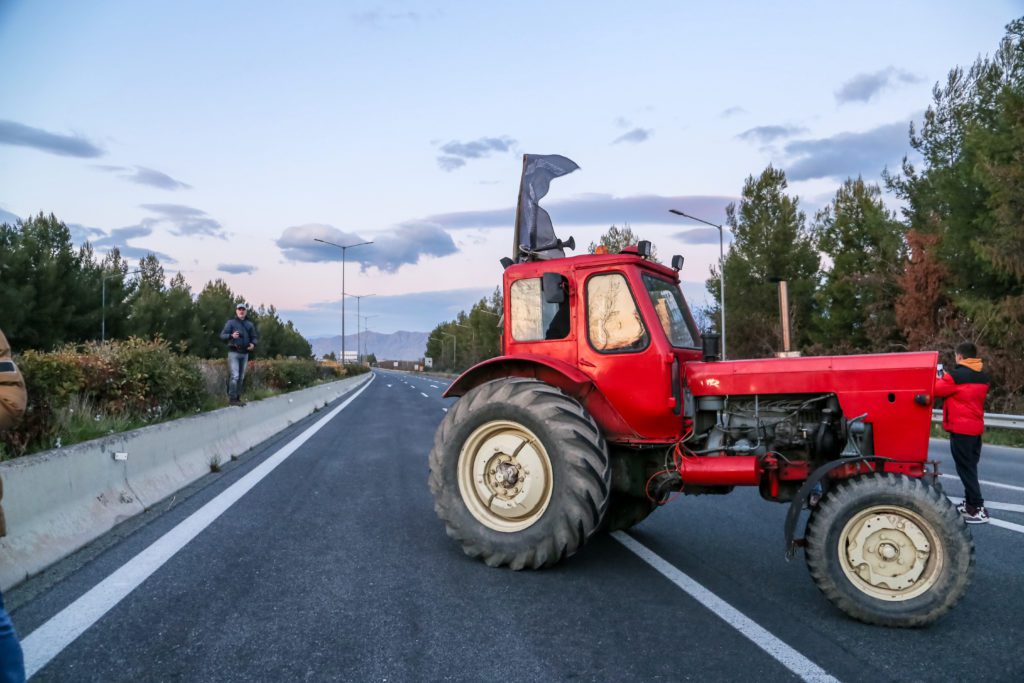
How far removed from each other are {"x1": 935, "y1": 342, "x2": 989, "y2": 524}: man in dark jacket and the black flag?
13.4 ft

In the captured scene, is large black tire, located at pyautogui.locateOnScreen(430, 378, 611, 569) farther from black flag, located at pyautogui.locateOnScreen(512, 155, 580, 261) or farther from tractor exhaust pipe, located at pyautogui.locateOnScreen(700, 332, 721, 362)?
black flag, located at pyautogui.locateOnScreen(512, 155, 580, 261)

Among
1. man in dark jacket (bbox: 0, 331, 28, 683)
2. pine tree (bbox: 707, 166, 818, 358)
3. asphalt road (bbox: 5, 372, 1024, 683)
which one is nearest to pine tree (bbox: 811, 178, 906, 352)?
pine tree (bbox: 707, 166, 818, 358)

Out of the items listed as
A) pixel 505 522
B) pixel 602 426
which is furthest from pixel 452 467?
pixel 602 426

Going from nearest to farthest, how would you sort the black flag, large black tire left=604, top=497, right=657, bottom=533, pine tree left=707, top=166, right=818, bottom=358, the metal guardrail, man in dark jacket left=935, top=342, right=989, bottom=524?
1. large black tire left=604, top=497, right=657, bottom=533
2. the black flag
3. man in dark jacket left=935, top=342, right=989, bottom=524
4. the metal guardrail
5. pine tree left=707, top=166, right=818, bottom=358

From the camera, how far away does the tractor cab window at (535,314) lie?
5.71 m

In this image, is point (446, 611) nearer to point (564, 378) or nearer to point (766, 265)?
point (564, 378)

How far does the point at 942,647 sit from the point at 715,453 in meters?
1.71

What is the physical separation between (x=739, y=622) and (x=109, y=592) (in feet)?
12.1

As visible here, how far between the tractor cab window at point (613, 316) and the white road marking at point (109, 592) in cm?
347

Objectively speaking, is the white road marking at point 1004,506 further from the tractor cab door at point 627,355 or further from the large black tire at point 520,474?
the large black tire at point 520,474

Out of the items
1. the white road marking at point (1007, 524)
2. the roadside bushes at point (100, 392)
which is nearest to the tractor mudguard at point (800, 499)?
the white road marking at point (1007, 524)

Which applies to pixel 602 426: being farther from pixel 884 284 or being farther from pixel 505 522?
pixel 884 284

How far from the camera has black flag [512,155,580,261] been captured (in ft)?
20.6

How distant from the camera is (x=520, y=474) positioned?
17.7ft
